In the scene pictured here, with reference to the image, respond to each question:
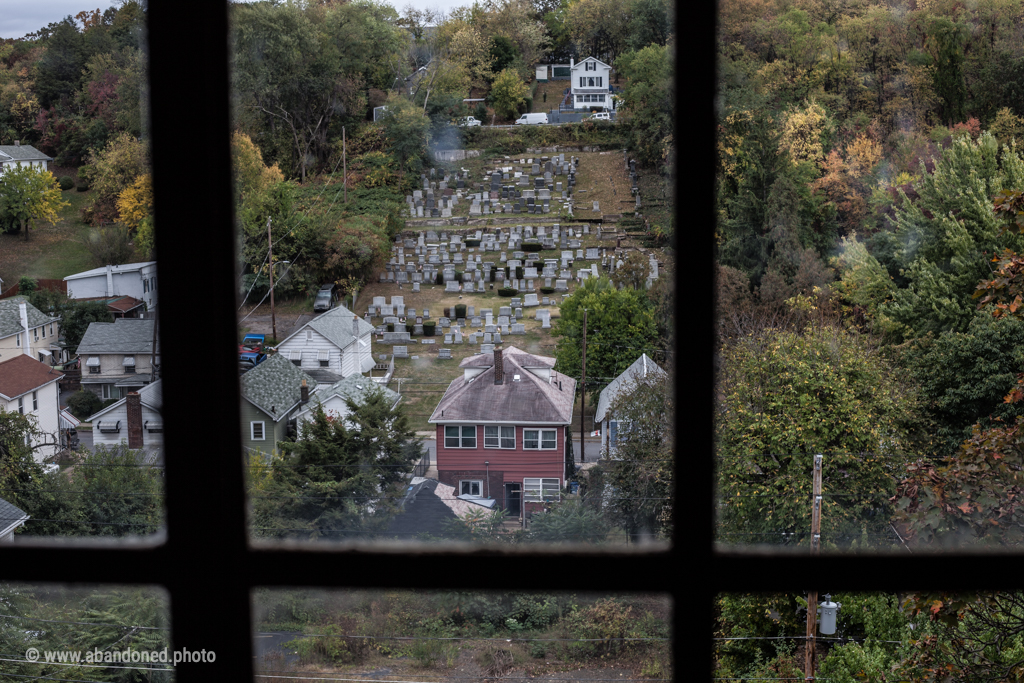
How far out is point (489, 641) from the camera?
604 cm

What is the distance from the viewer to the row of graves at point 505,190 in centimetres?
1647

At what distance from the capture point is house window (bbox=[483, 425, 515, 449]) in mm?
7945

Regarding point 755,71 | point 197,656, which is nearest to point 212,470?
point 197,656

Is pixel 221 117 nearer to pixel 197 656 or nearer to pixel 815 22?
pixel 197 656

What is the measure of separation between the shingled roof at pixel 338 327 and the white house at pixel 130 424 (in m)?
2.10

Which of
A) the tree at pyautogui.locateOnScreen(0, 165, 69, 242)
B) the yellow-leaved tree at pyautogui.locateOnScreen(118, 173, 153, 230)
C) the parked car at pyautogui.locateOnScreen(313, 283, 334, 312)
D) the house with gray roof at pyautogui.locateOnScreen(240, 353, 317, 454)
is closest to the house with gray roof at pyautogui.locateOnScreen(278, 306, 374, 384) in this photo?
the house with gray roof at pyautogui.locateOnScreen(240, 353, 317, 454)

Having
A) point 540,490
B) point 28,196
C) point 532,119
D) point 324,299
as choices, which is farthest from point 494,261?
point 28,196

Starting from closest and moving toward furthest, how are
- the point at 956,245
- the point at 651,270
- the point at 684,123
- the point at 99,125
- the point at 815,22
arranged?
the point at 684,123
the point at 956,245
the point at 651,270
the point at 99,125
the point at 815,22

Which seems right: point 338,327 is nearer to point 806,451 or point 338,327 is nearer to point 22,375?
point 22,375

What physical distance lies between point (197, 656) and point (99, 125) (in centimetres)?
1642

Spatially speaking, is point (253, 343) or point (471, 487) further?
point (253, 343)

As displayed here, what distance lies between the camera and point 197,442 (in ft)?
1.12

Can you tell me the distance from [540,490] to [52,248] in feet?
35.4

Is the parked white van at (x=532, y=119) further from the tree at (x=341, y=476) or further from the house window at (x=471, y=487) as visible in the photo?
the house window at (x=471, y=487)
